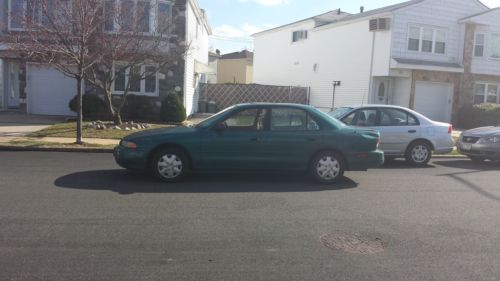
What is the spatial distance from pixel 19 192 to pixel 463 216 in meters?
6.67

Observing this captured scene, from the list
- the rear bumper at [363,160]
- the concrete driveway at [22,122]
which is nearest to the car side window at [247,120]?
the rear bumper at [363,160]

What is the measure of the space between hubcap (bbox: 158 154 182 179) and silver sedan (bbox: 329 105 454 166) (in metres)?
4.89

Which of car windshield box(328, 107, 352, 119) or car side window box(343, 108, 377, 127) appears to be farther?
car windshield box(328, 107, 352, 119)

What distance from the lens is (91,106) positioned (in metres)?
19.5

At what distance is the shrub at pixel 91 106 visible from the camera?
19438mm

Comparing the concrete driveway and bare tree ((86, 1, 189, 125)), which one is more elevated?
bare tree ((86, 1, 189, 125))

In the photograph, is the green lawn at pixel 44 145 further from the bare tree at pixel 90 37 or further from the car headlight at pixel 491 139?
the car headlight at pixel 491 139

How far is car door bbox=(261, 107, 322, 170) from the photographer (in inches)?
345

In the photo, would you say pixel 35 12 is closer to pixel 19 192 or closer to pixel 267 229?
pixel 19 192

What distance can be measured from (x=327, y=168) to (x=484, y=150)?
6017mm

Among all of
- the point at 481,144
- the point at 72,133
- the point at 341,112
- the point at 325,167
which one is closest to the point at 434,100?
the point at 481,144

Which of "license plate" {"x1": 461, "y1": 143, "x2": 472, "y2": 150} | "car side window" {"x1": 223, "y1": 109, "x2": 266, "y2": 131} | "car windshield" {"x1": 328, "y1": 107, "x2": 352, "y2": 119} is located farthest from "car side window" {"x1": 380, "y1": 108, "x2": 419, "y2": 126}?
"car side window" {"x1": 223, "y1": 109, "x2": 266, "y2": 131}

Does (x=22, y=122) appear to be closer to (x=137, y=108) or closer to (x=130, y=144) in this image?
(x=137, y=108)

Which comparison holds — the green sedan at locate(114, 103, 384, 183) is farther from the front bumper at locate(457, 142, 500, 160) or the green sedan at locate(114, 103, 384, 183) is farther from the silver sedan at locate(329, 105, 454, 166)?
the front bumper at locate(457, 142, 500, 160)
